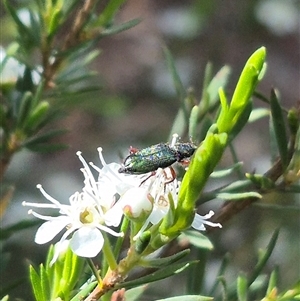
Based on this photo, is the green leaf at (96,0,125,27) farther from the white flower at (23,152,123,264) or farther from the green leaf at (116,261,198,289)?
the green leaf at (116,261,198,289)

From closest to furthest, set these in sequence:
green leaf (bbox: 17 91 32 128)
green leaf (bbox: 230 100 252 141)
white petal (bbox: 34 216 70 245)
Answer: white petal (bbox: 34 216 70 245), green leaf (bbox: 230 100 252 141), green leaf (bbox: 17 91 32 128)

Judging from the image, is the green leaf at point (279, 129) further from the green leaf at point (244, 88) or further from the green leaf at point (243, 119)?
the green leaf at point (244, 88)

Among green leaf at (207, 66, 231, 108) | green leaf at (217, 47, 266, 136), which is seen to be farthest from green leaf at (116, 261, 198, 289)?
green leaf at (207, 66, 231, 108)

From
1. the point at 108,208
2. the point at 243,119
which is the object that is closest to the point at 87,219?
the point at 108,208

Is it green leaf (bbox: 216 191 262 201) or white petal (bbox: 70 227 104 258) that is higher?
white petal (bbox: 70 227 104 258)

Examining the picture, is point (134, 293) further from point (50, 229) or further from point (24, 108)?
point (24, 108)

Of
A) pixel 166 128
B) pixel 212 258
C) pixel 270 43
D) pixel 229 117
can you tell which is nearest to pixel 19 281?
pixel 229 117

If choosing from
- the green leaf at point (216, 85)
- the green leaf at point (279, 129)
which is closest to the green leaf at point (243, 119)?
the green leaf at point (279, 129)

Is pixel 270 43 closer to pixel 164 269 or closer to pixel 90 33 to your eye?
pixel 90 33
